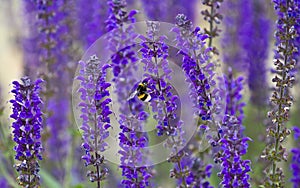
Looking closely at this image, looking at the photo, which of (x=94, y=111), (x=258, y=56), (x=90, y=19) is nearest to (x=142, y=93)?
(x=94, y=111)

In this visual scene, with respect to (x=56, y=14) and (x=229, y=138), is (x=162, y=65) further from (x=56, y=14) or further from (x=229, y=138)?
(x=56, y=14)

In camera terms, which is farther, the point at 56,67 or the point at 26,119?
the point at 56,67

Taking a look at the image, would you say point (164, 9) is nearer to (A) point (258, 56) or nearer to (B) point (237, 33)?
(B) point (237, 33)

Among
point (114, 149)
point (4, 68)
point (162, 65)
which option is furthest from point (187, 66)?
point (4, 68)

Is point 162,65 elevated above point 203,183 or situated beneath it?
elevated above

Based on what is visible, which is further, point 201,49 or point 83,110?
point 201,49
